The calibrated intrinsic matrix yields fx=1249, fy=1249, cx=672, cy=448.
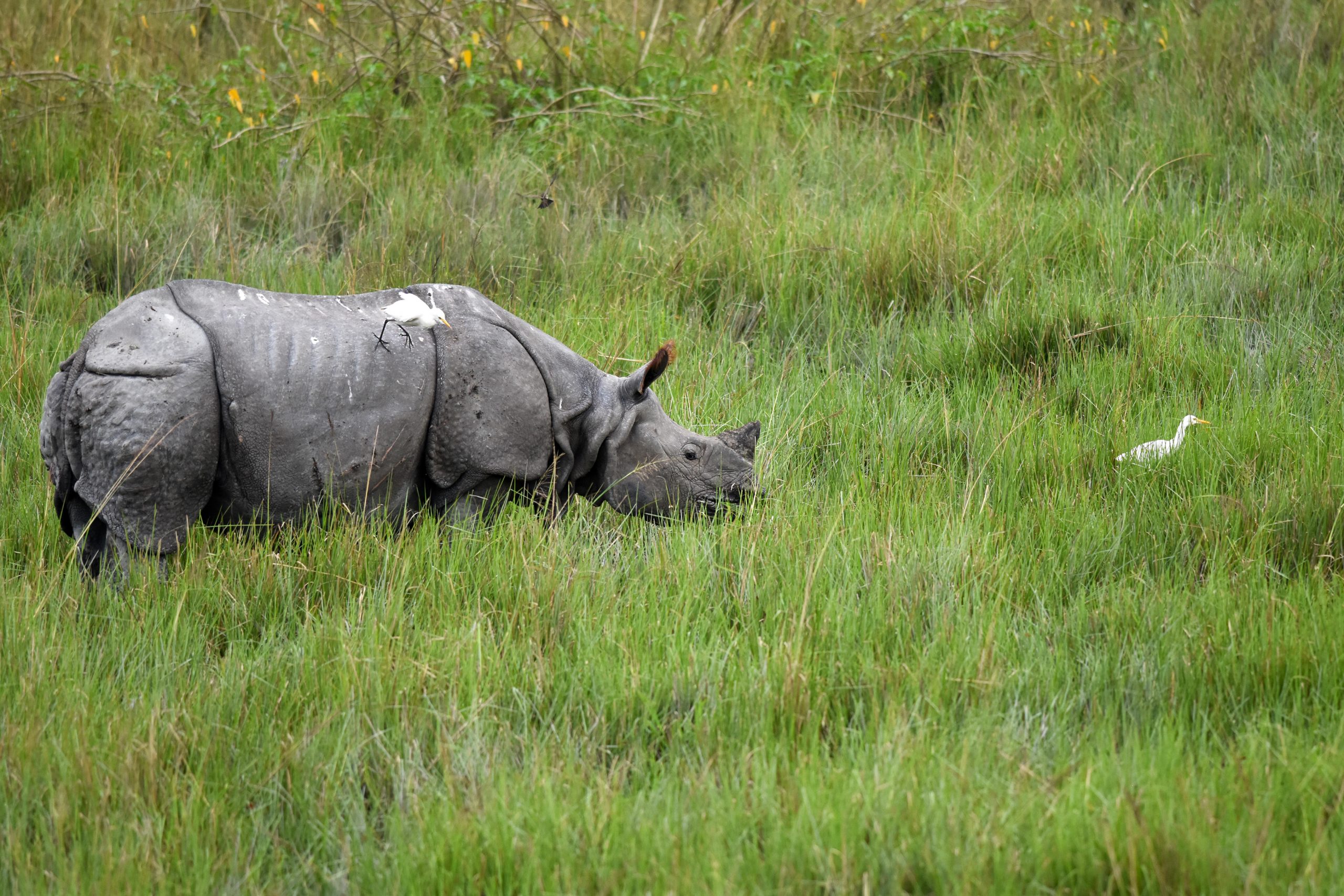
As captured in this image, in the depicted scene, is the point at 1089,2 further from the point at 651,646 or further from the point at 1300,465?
the point at 651,646

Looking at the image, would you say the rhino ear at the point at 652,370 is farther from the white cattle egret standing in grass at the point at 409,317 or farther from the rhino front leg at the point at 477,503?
the white cattle egret standing in grass at the point at 409,317

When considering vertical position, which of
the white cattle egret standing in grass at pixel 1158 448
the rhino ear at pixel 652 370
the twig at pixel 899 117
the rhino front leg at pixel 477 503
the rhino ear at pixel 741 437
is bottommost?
the rhino front leg at pixel 477 503

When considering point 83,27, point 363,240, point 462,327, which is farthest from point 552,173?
point 83,27

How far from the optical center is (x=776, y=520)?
4.27 metres

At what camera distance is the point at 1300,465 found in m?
4.39

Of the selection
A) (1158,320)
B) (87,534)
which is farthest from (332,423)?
(1158,320)

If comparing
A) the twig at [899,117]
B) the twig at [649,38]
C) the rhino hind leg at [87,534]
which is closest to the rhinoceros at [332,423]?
the rhino hind leg at [87,534]

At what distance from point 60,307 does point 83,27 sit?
13.1 ft

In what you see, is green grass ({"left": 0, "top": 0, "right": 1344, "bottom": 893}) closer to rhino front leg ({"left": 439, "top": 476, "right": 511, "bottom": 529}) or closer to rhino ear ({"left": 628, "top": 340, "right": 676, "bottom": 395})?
rhino front leg ({"left": 439, "top": 476, "right": 511, "bottom": 529})

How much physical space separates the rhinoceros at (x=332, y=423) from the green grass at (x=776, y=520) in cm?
16

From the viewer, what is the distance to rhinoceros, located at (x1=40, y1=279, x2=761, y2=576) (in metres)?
3.62

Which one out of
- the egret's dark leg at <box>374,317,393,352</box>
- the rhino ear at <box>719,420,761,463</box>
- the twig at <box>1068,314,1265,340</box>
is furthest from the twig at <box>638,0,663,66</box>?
the egret's dark leg at <box>374,317,393,352</box>

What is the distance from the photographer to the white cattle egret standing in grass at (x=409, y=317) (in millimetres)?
3939

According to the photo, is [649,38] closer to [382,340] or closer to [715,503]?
[715,503]
